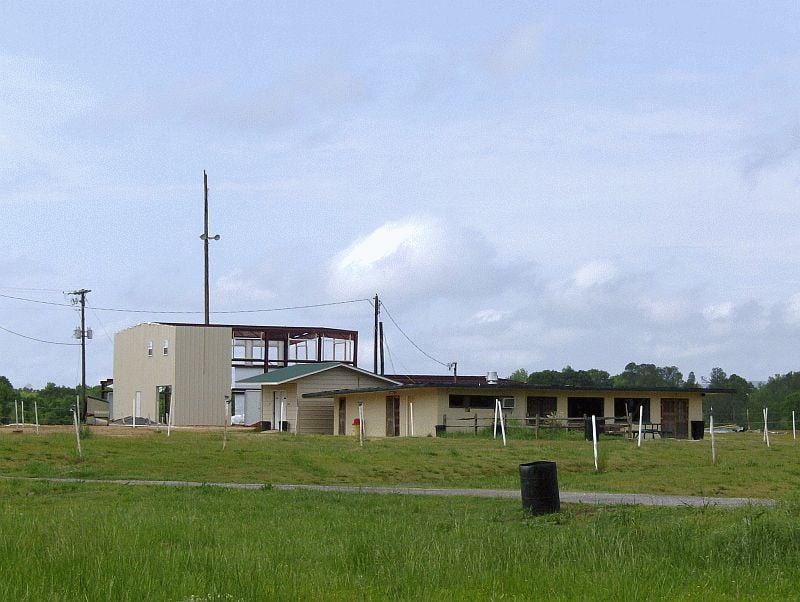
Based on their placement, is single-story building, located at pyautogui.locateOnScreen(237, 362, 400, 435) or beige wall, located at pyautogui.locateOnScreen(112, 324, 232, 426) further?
beige wall, located at pyautogui.locateOnScreen(112, 324, 232, 426)

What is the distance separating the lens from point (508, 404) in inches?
2067

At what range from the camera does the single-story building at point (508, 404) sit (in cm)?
5097


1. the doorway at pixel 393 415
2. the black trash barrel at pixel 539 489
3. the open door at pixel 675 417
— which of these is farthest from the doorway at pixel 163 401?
the black trash barrel at pixel 539 489

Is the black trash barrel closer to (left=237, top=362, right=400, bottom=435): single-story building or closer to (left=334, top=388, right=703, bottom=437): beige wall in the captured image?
(left=334, top=388, right=703, bottom=437): beige wall

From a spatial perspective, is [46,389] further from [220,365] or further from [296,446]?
[296,446]

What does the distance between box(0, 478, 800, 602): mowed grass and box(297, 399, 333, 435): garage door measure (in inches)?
1756

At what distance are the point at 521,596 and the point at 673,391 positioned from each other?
46622 mm

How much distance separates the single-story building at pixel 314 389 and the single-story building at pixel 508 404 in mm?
3312

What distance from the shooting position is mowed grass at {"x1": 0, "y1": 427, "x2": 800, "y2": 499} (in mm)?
27172

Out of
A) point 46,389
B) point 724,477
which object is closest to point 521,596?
point 724,477

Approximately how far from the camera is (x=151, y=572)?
34.6ft

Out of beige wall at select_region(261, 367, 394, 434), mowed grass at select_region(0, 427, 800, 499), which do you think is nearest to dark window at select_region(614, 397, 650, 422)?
beige wall at select_region(261, 367, 394, 434)

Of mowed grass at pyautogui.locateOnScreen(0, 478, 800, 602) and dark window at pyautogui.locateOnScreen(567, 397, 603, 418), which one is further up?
dark window at pyautogui.locateOnScreen(567, 397, 603, 418)

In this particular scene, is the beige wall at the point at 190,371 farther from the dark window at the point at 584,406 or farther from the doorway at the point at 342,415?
the dark window at the point at 584,406
